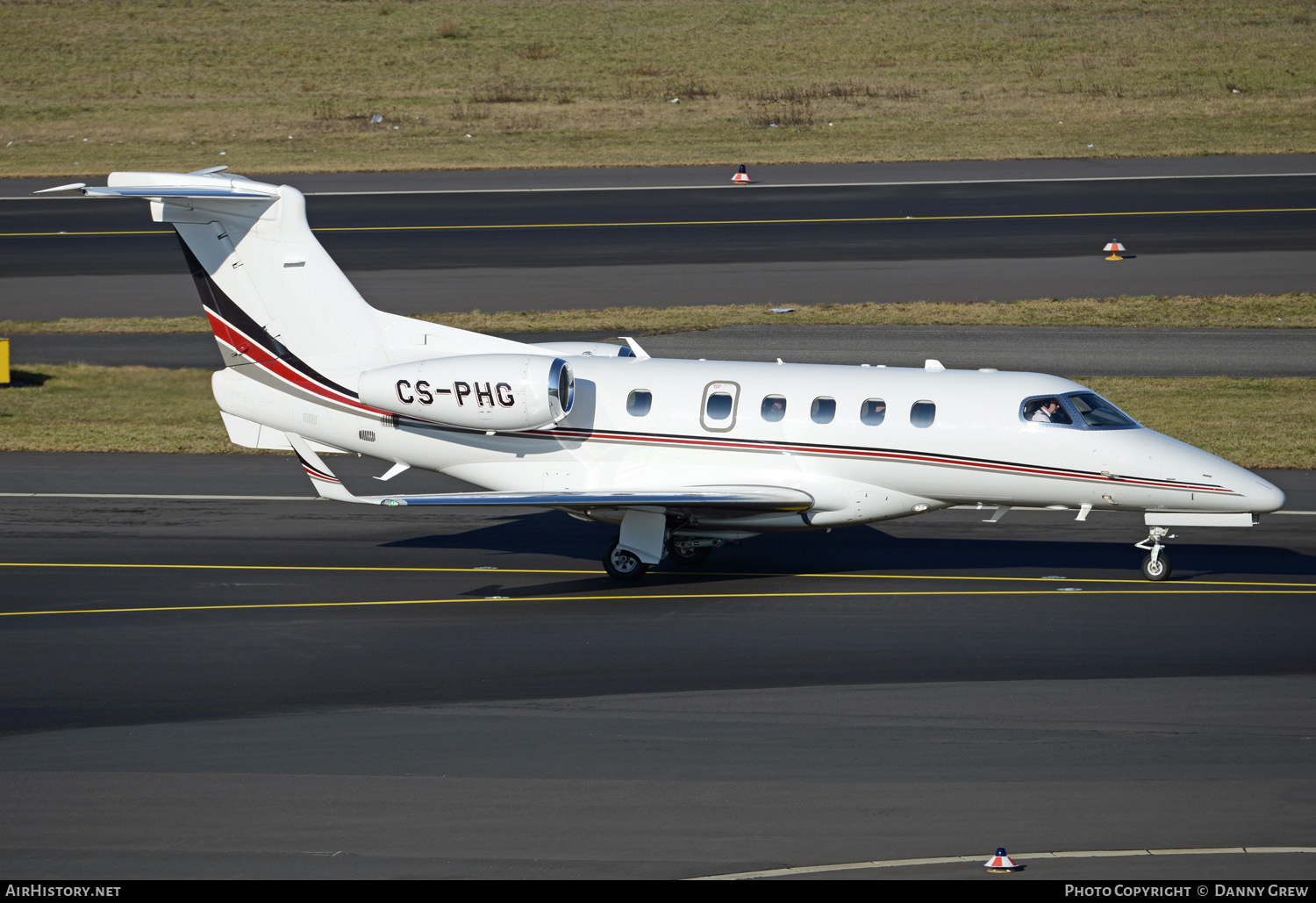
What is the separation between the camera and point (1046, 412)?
19750 mm

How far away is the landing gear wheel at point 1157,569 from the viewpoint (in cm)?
2009

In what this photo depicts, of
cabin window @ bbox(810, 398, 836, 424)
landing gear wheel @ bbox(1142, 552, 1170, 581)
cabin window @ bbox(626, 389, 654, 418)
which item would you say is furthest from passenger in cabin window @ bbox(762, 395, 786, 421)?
landing gear wheel @ bbox(1142, 552, 1170, 581)

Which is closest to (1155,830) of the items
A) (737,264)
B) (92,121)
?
(737,264)

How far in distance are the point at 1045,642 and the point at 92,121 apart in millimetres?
57084

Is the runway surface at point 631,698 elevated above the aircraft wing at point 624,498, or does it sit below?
below

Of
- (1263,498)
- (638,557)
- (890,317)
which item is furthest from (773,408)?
(890,317)

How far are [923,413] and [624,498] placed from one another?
14.2 feet

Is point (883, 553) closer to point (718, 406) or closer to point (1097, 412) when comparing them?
→ point (718, 406)

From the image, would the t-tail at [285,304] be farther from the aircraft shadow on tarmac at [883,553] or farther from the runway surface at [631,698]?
the aircraft shadow on tarmac at [883,553]

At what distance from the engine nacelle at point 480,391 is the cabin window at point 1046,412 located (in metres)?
6.46

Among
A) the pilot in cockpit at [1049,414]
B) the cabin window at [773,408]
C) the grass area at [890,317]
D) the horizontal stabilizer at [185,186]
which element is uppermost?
the grass area at [890,317]

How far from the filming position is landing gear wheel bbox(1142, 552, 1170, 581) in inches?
791

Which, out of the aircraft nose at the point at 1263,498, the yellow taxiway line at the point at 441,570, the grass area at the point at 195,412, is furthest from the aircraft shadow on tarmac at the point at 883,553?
the grass area at the point at 195,412
